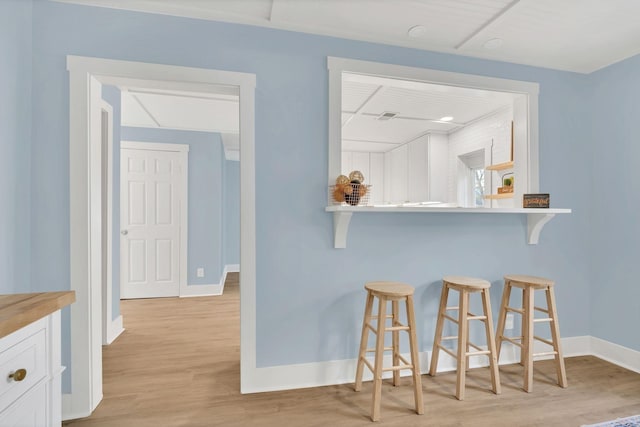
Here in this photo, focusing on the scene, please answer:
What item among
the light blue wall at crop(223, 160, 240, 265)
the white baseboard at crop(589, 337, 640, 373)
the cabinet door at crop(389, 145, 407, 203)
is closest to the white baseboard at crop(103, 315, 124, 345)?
the light blue wall at crop(223, 160, 240, 265)

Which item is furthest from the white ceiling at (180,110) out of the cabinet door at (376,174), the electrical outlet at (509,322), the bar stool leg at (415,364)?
the electrical outlet at (509,322)

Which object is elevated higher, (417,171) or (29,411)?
(417,171)

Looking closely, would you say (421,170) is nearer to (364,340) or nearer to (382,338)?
(364,340)

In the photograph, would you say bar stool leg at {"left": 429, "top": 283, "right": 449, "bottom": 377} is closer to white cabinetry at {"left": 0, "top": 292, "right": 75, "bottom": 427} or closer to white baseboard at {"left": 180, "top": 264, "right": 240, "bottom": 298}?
white cabinetry at {"left": 0, "top": 292, "right": 75, "bottom": 427}

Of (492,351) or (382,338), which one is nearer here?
(382,338)

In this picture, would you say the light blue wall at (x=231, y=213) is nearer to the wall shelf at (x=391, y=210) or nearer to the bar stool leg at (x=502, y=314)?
the wall shelf at (x=391, y=210)

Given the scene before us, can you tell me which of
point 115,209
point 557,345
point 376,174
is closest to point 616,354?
point 557,345

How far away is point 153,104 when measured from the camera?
3.54 meters

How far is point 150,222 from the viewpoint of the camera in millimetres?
4488

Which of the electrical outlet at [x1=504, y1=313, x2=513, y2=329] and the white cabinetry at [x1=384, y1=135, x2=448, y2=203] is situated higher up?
the white cabinetry at [x1=384, y1=135, x2=448, y2=203]

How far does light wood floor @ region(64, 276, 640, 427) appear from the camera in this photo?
176 cm

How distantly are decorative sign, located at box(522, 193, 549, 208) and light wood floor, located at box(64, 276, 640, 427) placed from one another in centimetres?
120

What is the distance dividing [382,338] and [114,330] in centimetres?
254

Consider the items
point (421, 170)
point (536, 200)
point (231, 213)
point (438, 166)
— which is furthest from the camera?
point (231, 213)
